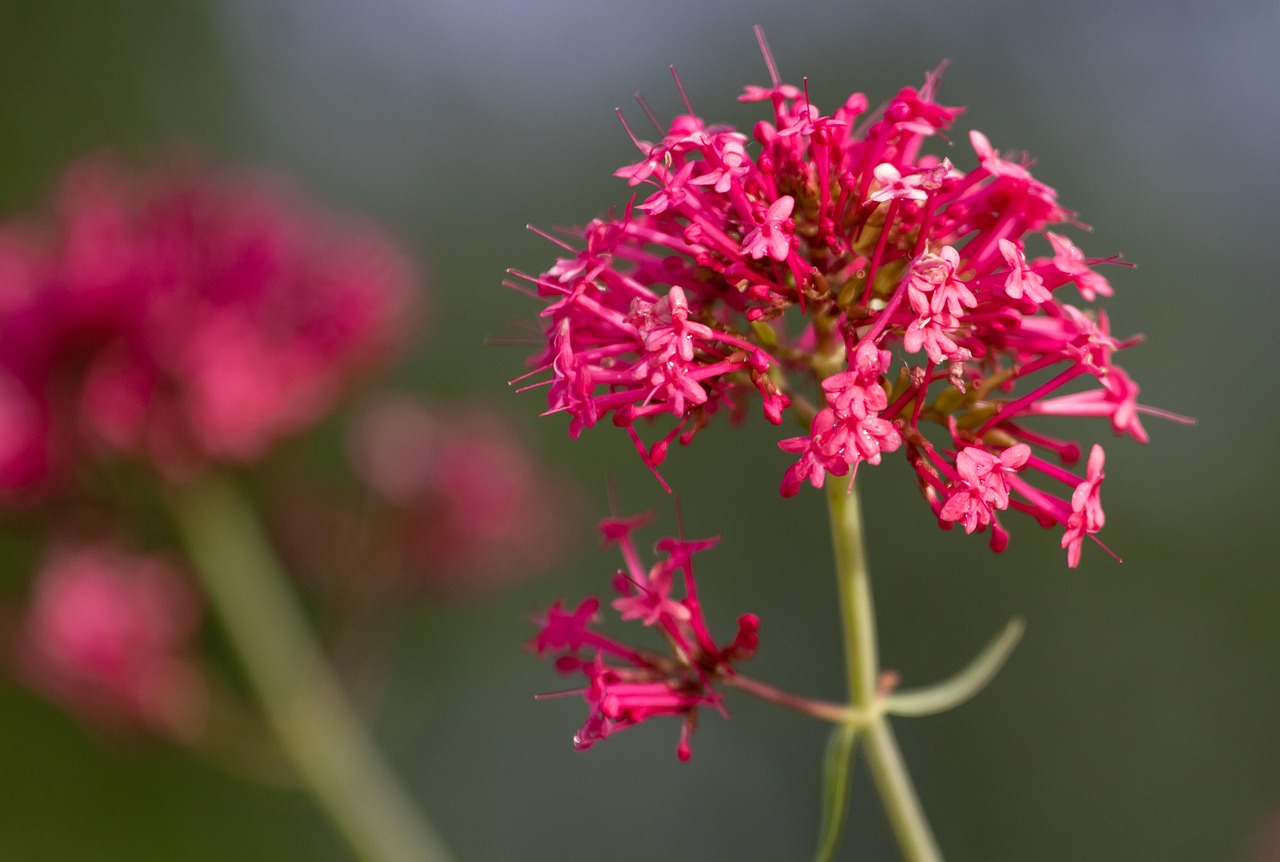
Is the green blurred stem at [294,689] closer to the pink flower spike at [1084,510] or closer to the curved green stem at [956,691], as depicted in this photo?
the curved green stem at [956,691]

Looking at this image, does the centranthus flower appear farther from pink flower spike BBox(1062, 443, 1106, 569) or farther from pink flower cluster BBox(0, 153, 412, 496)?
pink flower cluster BBox(0, 153, 412, 496)

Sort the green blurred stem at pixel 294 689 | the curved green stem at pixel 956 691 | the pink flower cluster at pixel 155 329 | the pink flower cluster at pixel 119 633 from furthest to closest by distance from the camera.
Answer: the pink flower cluster at pixel 119 633 → the pink flower cluster at pixel 155 329 → the green blurred stem at pixel 294 689 → the curved green stem at pixel 956 691

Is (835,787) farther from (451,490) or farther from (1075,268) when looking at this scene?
(451,490)

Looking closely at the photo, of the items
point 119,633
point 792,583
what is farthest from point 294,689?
point 792,583

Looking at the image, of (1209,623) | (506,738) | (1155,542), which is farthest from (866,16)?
(506,738)

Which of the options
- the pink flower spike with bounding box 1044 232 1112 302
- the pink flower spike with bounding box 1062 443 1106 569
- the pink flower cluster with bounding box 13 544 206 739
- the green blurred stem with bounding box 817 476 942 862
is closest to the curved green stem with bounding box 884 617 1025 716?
the green blurred stem with bounding box 817 476 942 862

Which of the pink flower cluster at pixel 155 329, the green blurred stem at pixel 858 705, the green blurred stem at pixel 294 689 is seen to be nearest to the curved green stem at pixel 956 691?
the green blurred stem at pixel 858 705

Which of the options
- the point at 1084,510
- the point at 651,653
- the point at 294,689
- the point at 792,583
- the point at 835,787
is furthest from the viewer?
the point at 792,583
